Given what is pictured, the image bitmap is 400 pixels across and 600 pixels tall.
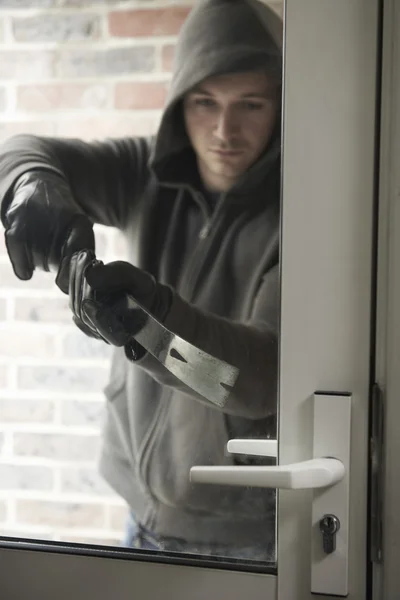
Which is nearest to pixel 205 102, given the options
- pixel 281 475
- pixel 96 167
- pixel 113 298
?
pixel 96 167

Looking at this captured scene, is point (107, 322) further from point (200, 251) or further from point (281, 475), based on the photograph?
point (281, 475)

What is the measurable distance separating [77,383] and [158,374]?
0.37ft

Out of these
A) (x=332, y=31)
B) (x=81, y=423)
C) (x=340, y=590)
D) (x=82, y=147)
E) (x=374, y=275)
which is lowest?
(x=340, y=590)

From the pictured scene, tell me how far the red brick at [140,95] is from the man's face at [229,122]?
35 millimetres

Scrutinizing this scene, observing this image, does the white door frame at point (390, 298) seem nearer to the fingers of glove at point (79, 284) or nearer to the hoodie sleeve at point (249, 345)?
the hoodie sleeve at point (249, 345)

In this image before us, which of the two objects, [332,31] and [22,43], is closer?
[332,31]

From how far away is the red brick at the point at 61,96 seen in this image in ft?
2.96

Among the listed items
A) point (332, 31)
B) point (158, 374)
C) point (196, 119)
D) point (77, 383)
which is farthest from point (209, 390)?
point (332, 31)

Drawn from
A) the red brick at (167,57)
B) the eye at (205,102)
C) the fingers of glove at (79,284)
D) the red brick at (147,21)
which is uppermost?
the red brick at (147,21)

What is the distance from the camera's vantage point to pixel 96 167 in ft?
2.97

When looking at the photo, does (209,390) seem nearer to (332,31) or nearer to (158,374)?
(158,374)

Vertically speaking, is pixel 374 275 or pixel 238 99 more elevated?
pixel 238 99

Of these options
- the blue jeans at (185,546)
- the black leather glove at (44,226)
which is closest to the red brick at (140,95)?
the black leather glove at (44,226)

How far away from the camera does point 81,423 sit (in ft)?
3.04
